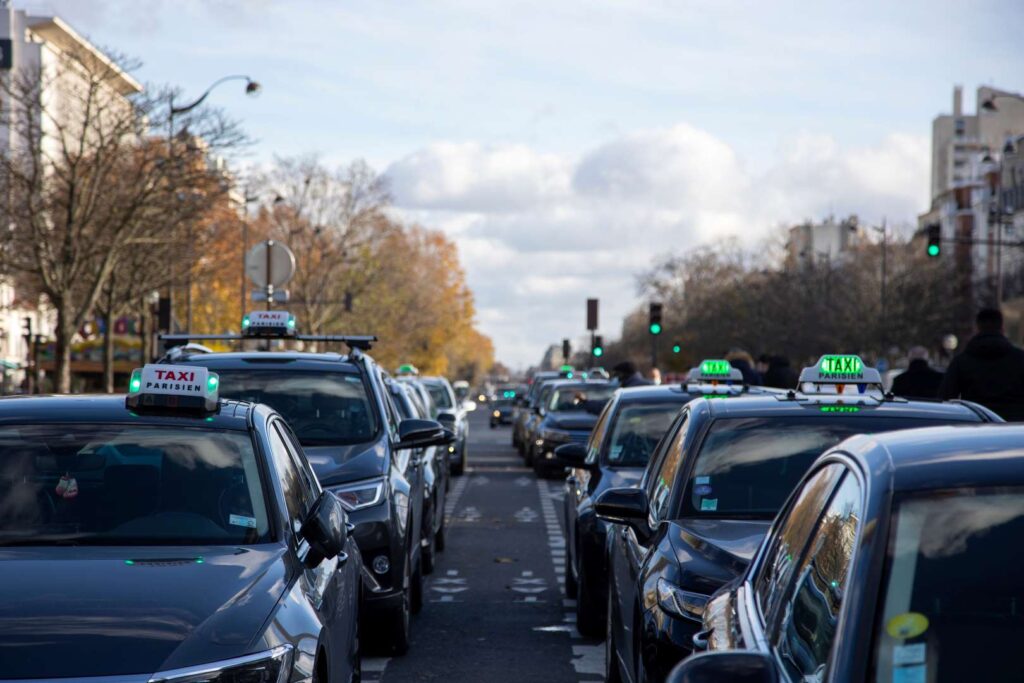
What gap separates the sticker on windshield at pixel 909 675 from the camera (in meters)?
3.16

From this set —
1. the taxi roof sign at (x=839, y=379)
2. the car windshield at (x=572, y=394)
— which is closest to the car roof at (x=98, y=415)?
the taxi roof sign at (x=839, y=379)

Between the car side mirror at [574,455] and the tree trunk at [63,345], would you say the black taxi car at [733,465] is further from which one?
the tree trunk at [63,345]

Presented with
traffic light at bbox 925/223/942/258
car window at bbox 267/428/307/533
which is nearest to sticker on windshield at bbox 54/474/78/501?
car window at bbox 267/428/307/533

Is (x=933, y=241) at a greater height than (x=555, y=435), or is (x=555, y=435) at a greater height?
(x=933, y=241)

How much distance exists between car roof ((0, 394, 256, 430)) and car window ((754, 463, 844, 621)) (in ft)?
8.55

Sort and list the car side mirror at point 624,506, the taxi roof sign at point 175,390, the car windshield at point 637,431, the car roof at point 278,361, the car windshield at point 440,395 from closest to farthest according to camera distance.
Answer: the taxi roof sign at point 175,390 < the car side mirror at point 624,506 < the car roof at point 278,361 < the car windshield at point 637,431 < the car windshield at point 440,395

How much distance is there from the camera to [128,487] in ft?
21.2

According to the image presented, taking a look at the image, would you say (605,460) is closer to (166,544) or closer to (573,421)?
(166,544)

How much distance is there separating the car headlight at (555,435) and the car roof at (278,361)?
18283mm

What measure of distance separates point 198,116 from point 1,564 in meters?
38.6

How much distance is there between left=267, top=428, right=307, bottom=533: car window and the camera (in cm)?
664

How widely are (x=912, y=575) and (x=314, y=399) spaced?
8.19m

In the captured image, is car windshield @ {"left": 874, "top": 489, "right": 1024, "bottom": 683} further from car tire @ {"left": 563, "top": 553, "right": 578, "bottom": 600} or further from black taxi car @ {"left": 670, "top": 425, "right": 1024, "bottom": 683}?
car tire @ {"left": 563, "top": 553, "right": 578, "bottom": 600}

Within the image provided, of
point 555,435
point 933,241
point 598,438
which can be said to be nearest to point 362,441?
point 598,438
